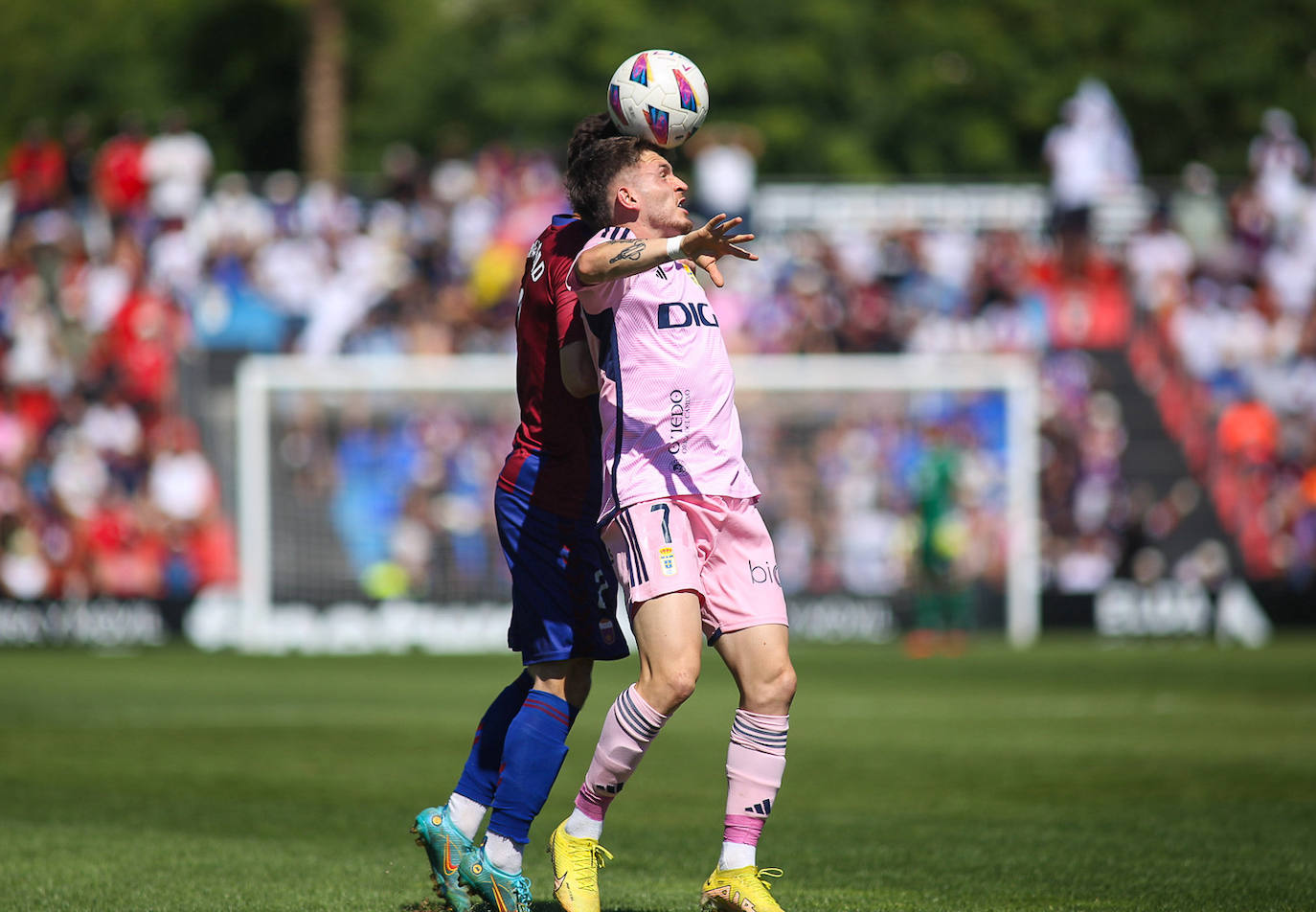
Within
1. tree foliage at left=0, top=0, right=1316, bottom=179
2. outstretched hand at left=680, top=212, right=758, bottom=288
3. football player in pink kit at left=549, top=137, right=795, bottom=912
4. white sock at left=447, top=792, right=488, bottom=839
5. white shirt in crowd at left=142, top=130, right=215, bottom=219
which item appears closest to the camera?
outstretched hand at left=680, top=212, right=758, bottom=288

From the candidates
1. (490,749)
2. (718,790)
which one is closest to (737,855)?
(490,749)

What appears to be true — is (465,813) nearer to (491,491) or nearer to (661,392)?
(661,392)

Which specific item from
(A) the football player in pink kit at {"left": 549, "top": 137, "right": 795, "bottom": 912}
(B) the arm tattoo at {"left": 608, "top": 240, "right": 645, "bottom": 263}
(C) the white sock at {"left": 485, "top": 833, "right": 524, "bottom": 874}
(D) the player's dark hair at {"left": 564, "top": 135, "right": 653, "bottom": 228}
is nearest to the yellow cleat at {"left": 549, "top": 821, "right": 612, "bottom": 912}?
(A) the football player in pink kit at {"left": 549, "top": 137, "right": 795, "bottom": 912}

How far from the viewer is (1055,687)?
1501cm

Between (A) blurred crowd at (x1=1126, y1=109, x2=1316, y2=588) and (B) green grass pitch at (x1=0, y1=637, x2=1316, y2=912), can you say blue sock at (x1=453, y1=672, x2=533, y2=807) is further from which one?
(A) blurred crowd at (x1=1126, y1=109, x2=1316, y2=588)

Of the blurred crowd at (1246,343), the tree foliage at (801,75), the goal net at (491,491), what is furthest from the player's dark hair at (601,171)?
the tree foliage at (801,75)

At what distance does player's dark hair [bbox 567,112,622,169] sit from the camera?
17.9 feet

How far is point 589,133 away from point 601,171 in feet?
0.49

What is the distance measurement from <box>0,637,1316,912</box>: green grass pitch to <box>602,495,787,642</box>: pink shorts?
1.08 metres

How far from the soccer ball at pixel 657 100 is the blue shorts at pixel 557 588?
1.26 metres

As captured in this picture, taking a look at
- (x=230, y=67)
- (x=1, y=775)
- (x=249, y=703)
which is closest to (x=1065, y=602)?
(x=249, y=703)

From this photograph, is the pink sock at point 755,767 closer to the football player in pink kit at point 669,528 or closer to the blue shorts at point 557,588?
the football player in pink kit at point 669,528

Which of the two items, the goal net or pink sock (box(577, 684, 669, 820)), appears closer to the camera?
pink sock (box(577, 684, 669, 820))

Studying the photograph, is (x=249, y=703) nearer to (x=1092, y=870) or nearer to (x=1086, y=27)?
(x=1092, y=870)
